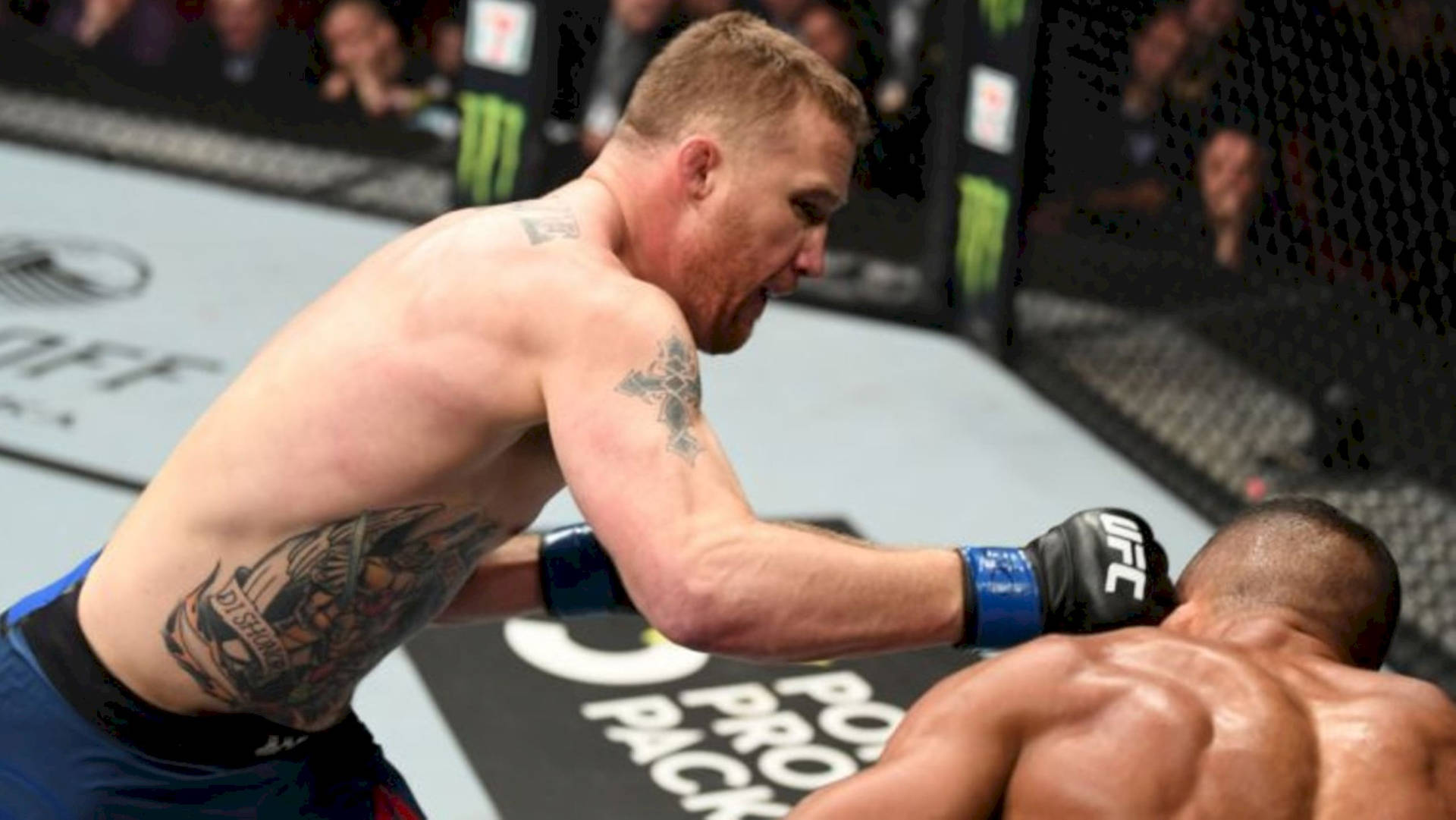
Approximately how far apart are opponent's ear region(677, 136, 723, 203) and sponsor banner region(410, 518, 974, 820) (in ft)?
4.38

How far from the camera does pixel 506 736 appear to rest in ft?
11.9

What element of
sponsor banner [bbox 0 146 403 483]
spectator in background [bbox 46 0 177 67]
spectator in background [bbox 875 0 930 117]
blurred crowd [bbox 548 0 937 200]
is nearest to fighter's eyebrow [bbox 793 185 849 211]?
sponsor banner [bbox 0 146 403 483]

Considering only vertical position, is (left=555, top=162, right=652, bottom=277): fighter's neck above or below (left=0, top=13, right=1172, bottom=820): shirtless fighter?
above

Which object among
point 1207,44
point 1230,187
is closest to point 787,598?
point 1230,187

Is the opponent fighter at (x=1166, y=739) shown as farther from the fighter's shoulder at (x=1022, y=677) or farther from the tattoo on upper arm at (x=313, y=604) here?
the tattoo on upper arm at (x=313, y=604)

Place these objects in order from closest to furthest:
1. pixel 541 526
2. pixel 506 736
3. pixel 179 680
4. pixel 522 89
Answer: pixel 179 680
pixel 506 736
pixel 541 526
pixel 522 89

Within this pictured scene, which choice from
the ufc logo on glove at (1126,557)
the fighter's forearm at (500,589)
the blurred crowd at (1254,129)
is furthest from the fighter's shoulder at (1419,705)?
the blurred crowd at (1254,129)

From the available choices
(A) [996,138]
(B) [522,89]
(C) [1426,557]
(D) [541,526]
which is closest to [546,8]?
(B) [522,89]

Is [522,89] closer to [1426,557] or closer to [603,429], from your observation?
[1426,557]

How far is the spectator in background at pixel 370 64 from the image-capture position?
20.7ft

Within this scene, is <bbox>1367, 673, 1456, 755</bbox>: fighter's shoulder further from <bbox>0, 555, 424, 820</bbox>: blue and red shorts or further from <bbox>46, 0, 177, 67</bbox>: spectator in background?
<bbox>46, 0, 177, 67</bbox>: spectator in background

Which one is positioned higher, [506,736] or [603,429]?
[603,429]

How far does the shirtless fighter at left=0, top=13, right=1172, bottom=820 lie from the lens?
2.14m

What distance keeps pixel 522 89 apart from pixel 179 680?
3695 millimetres
